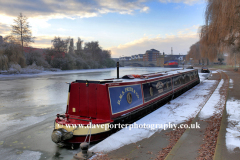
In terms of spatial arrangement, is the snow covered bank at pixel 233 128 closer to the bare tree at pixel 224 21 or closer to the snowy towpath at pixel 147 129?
the snowy towpath at pixel 147 129

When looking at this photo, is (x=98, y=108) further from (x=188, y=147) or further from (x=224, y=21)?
(x=224, y=21)

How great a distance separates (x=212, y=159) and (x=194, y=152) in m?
0.41

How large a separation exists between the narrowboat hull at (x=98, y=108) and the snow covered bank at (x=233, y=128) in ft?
9.67

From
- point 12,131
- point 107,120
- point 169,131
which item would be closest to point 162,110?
point 169,131

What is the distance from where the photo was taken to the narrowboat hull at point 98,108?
4.97 meters

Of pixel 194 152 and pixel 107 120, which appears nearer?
pixel 194 152

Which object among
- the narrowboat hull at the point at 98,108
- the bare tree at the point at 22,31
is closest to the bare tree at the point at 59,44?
the bare tree at the point at 22,31

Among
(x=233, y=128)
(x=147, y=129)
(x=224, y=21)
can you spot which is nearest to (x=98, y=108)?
(x=147, y=129)

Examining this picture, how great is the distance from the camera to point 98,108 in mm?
5645

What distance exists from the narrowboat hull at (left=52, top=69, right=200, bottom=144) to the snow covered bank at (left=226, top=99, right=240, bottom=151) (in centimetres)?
295

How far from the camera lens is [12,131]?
606 centimetres

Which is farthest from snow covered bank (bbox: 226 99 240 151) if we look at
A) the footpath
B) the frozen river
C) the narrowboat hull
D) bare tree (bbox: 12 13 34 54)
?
bare tree (bbox: 12 13 34 54)

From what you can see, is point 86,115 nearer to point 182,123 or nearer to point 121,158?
point 121,158

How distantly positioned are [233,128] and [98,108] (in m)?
3.82
